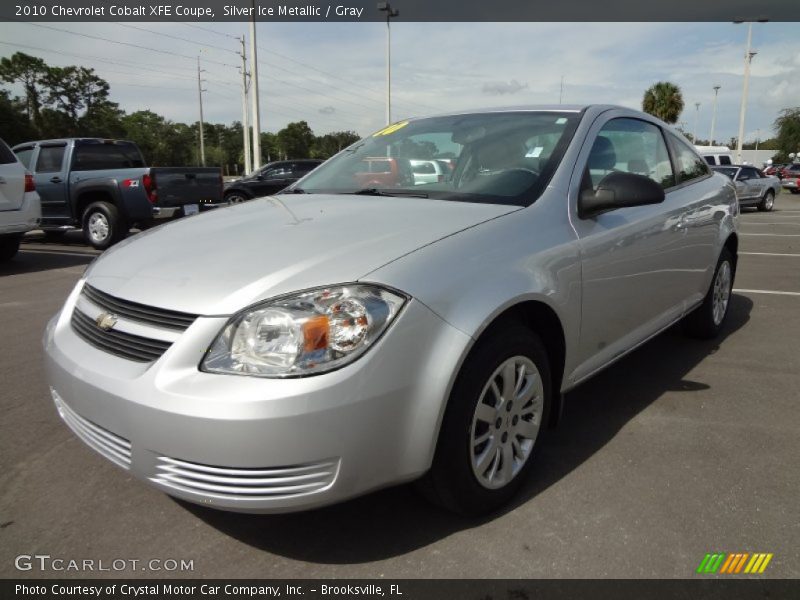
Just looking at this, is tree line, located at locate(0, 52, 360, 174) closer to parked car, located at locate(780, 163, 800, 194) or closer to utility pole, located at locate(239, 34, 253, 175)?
utility pole, located at locate(239, 34, 253, 175)

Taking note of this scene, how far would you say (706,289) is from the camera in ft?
14.0

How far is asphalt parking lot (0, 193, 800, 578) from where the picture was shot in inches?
82.2

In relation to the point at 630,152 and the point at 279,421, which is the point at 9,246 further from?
the point at 279,421

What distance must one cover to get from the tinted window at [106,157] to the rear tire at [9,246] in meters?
2.32

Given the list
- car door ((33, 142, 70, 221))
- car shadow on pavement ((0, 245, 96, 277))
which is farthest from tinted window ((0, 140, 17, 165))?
car door ((33, 142, 70, 221))

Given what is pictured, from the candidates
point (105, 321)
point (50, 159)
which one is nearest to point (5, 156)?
point (50, 159)

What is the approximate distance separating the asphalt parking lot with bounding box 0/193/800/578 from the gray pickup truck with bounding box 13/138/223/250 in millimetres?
6627

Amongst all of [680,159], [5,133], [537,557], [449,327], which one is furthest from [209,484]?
[5,133]

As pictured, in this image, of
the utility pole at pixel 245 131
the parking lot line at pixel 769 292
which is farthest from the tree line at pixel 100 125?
the parking lot line at pixel 769 292

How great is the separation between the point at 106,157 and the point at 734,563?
11.2m

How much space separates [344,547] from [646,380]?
2.39 meters

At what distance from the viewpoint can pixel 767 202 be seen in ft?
63.8

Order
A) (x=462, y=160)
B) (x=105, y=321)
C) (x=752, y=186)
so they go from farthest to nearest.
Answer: (x=752, y=186), (x=462, y=160), (x=105, y=321)

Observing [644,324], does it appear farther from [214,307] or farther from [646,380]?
[214,307]
